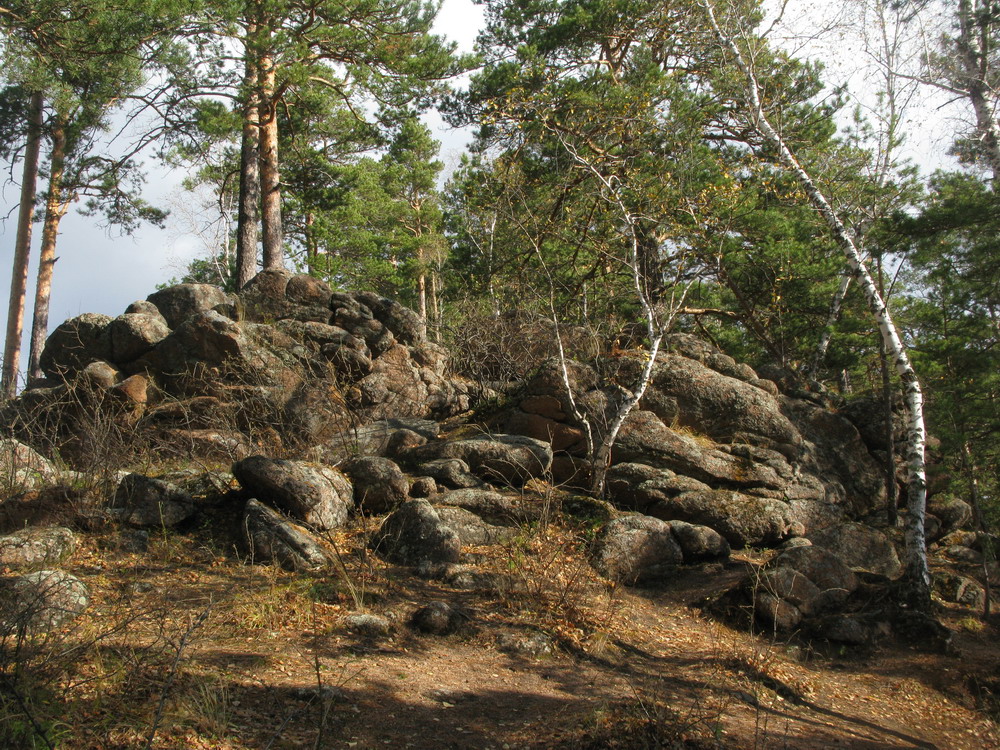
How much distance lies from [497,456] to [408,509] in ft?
8.07

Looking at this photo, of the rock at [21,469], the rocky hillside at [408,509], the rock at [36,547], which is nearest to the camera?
the rocky hillside at [408,509]

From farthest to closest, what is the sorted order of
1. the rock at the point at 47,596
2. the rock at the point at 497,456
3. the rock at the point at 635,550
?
the rock at the point at 497,456 → the rock at the point at 635,550 → the rock at the point at 47,596

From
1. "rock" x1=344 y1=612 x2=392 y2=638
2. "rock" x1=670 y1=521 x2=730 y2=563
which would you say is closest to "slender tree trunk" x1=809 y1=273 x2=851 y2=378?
"rock" x1=670 y1=521 x2=730 y2=563

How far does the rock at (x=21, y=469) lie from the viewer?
8.48m

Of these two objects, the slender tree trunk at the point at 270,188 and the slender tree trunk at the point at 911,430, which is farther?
the slender tree trunk at the point at 270,188

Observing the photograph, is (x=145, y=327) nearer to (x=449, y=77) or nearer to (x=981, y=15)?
(x=449, y=77)

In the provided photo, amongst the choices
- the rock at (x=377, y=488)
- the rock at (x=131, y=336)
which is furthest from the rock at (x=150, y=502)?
the rock at (x=131, y=336)

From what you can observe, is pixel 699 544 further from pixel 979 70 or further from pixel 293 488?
pixel 979 70

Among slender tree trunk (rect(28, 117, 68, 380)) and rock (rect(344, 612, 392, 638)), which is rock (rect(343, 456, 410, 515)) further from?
slender tree trunk (rect(28, 117, 68, 380))

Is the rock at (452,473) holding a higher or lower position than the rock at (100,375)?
lower

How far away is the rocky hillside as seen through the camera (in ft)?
21.8

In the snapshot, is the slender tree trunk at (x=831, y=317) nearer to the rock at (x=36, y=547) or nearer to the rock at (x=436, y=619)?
the rock at (x=436, y=619)

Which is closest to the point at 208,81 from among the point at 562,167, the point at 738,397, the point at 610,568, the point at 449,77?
the point at 449,77

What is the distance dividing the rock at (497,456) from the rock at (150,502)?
3.48 meters
